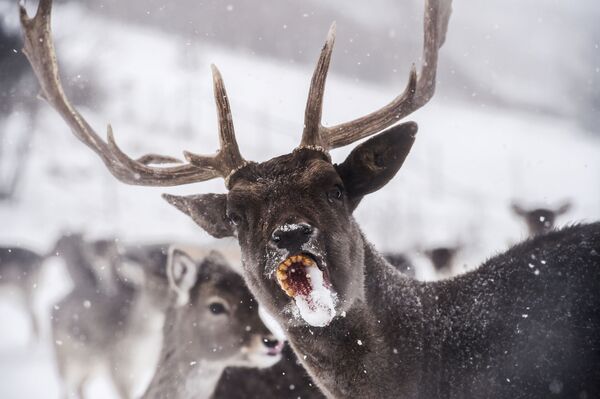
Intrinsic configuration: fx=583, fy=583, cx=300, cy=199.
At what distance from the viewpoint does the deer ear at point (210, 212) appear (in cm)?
351

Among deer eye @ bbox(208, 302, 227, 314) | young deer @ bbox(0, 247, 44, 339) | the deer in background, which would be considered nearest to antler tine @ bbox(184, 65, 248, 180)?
deer eye @ bbox(208, 302, 227, 314)

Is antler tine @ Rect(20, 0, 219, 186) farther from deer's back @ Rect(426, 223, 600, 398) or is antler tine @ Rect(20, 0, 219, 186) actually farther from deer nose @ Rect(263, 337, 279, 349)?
deer's back @ Rect(426, 223, 600, 398)

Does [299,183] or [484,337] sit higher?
[299,183]

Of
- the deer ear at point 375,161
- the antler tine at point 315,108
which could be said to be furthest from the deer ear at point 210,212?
the deer ear at point 375,161

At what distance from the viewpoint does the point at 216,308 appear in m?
5.42

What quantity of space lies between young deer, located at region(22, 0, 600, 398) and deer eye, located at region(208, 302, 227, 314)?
219cm

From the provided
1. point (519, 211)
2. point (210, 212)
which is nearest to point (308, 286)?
point (210, 212)

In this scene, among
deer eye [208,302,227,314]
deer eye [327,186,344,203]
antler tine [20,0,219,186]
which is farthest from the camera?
deer eye [208,302,227,314]

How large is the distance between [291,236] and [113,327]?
636cm

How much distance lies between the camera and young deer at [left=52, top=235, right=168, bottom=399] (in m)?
8.00

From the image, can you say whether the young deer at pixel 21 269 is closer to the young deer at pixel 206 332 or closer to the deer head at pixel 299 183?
the young deer at pixel 206 332

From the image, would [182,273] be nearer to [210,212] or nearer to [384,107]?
[210,212]

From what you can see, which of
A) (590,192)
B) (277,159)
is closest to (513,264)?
(277,159)

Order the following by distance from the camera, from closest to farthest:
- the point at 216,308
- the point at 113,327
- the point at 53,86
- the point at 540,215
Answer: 1. the point at 53,86
2. the point at 216,308
3. the point at 540,215
4. the point at 113,327
